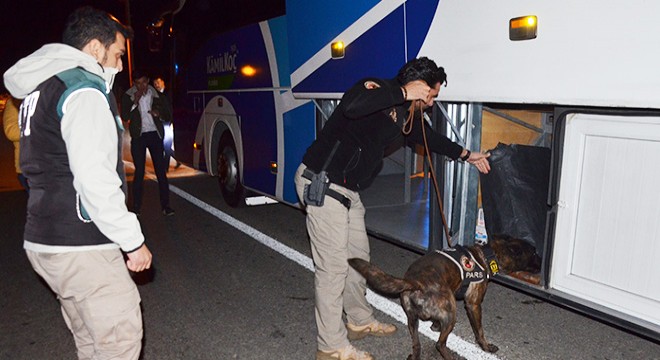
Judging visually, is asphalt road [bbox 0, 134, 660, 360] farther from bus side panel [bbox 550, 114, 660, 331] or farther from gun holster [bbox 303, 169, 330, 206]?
gun holster [bbox 303, 169, 330, 206]

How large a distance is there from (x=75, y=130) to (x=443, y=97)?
8.44 feet

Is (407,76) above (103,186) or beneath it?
above

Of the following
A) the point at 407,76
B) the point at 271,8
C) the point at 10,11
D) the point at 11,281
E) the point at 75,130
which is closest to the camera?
the point at 75,130

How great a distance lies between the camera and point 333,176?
11.3 ft

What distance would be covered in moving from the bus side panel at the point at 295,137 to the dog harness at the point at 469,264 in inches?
104

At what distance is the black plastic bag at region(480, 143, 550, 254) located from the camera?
13.8ft

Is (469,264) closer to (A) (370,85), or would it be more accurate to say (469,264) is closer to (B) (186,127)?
(A) (370,85)

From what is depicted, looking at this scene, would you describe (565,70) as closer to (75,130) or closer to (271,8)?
(75,130)

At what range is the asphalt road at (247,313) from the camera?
378 centimetres

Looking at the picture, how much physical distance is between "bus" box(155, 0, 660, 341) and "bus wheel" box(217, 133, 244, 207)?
218cm

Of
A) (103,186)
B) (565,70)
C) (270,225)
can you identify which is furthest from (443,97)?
(270,225)

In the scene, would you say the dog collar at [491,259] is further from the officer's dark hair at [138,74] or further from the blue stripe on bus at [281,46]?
the officer's dark hair at [138,74]

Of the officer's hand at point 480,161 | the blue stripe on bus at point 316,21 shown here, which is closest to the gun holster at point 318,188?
the officer's hand at point 480,161

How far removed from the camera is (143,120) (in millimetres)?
7199
